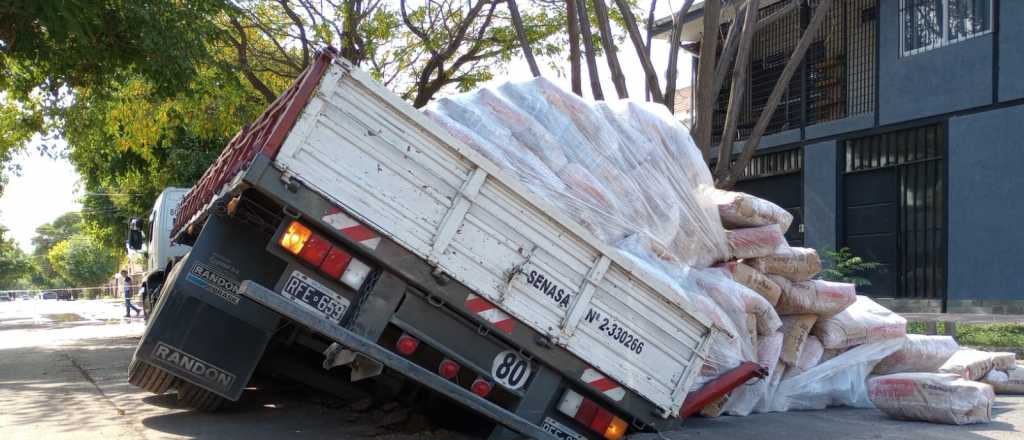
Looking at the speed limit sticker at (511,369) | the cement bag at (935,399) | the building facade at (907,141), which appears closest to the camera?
the speed limit sticker at (511,369)

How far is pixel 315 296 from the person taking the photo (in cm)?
486

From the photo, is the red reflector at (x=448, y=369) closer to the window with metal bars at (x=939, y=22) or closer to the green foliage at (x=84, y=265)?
the window with metal bars at (x=939, y=22)

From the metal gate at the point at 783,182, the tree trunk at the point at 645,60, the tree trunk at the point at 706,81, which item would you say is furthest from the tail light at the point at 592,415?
the metal gate at the point at 783,182

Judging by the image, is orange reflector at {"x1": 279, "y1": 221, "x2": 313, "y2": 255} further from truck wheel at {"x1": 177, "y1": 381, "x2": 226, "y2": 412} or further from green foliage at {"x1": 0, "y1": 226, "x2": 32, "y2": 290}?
green foliage at {"x1": 0, "y1": 226, "x2": 32, "y2": 290}

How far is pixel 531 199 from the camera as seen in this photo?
488 centimetres

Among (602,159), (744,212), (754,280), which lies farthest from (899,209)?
(602,159)

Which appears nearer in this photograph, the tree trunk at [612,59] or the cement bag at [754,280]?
the cement bag at [754,280]

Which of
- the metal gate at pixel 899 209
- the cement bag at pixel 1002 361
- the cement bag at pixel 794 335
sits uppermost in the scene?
the metal gate at pixel 899 209

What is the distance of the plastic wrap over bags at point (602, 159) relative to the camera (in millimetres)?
5523

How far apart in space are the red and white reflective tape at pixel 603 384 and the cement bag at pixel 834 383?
238 centimetres

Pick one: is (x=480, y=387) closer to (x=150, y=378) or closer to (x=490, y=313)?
(x=490, y=313)

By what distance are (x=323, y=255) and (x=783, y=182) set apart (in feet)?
51.9

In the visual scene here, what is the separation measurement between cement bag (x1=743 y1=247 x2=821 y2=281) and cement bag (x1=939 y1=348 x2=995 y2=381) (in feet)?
5.80

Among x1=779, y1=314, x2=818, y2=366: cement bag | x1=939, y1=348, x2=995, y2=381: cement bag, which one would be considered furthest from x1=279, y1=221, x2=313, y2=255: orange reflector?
x1=939, y1=348, x2=995, y2=381: cement bag
